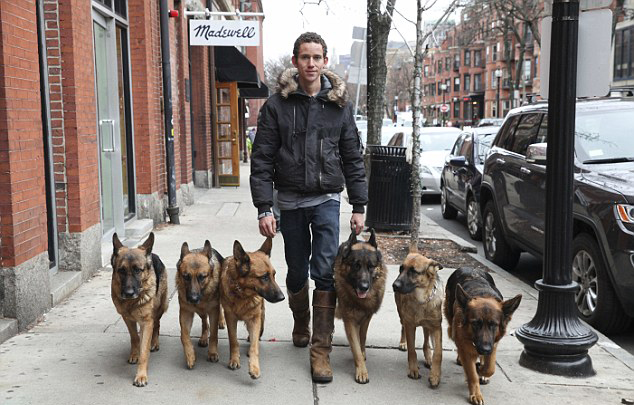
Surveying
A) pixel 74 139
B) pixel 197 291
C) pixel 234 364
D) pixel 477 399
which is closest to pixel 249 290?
pixel 197 291

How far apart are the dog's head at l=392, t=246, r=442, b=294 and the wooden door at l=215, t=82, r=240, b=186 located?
1472 cm

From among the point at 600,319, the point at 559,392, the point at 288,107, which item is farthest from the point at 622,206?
the point at 288,107

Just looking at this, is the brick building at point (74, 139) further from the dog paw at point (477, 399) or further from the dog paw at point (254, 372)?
the dog paw at point (477, 399)

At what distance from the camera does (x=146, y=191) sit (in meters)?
10.8

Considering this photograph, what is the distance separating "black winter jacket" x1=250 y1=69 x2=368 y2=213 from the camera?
191 inches

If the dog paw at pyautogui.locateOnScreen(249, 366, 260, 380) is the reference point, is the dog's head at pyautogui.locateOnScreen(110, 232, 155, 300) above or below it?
above

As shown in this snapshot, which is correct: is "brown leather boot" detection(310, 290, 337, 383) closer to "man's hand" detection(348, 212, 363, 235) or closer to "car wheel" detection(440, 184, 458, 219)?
"man's hand" detection(348, 212, 363, 235)

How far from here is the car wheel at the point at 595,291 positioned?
6.05 m

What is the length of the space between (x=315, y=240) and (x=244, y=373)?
1086 mm

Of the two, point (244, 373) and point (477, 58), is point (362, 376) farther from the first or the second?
point (477, 58)

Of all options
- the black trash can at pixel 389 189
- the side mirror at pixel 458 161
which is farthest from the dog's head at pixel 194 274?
the side mirror at pixel 458 161

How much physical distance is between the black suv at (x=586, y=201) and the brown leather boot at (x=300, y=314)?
8.75 ft

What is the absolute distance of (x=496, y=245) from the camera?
9195 mm

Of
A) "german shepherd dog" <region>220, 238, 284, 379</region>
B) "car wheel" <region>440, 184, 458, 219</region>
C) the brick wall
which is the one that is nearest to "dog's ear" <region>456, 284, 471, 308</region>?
"german shepherd dog" <region>220, 238, 284, 379</region>
